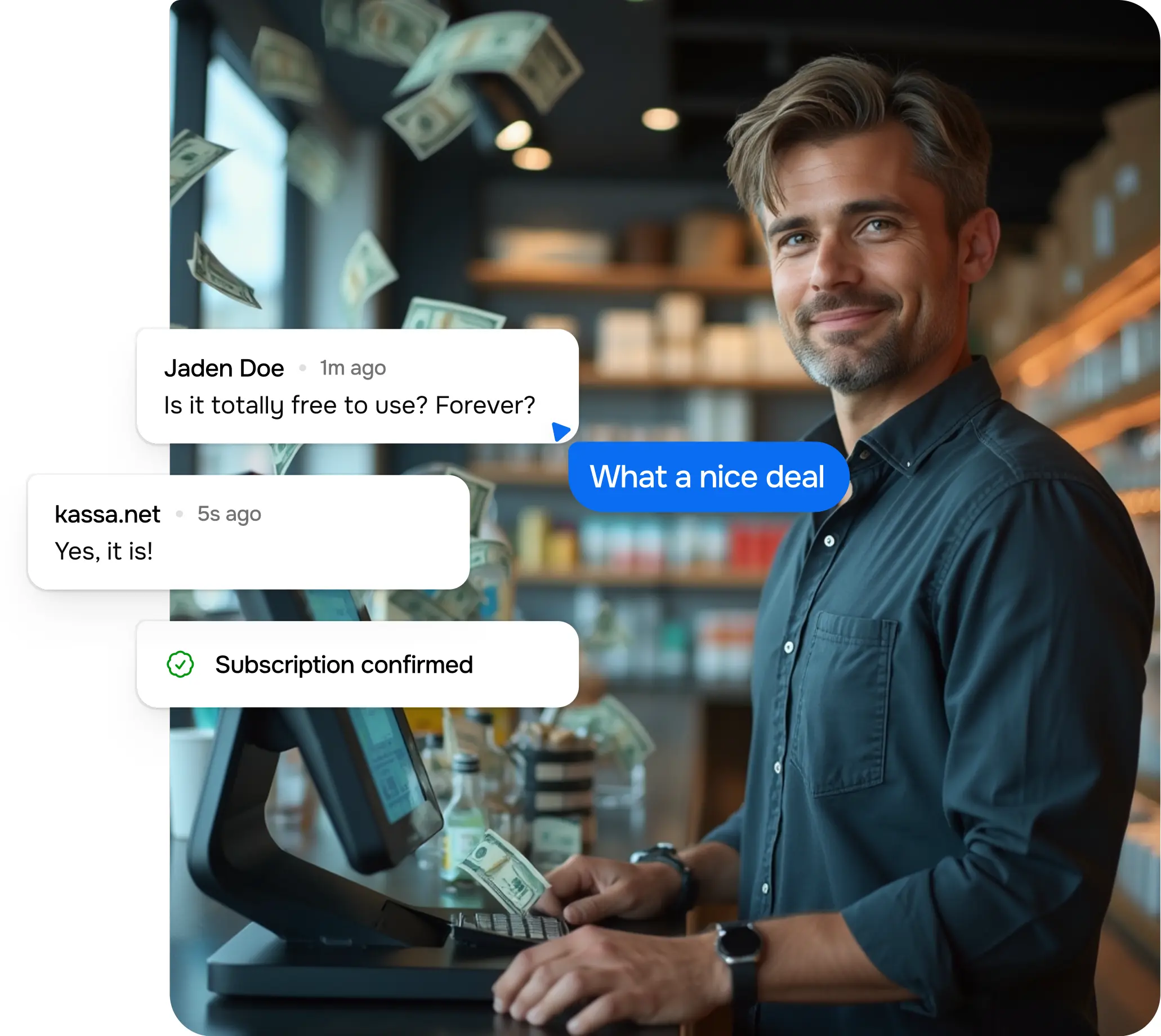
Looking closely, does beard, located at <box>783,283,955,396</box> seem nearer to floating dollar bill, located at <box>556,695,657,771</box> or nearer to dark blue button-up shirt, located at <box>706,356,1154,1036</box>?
dark blue button-up shirt, located at <box>706,356,1154,1036</box>

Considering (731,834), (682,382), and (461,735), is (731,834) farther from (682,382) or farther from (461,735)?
(682,382)

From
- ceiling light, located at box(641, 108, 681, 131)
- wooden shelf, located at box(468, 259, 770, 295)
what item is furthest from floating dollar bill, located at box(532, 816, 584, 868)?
wooden shelf, located at box(468, 259, 770, 295)

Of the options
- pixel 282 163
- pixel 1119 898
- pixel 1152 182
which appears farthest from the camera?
pixel 1119 898

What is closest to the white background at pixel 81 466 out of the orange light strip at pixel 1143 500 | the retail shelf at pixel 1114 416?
the orange light strip at pixel 1143 500

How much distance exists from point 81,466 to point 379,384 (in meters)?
0.24

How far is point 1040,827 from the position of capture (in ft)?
2.68

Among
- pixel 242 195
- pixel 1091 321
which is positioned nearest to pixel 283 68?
pixel 242 195

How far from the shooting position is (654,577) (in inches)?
172

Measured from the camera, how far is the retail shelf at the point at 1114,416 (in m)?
2.80

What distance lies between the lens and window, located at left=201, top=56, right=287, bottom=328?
130 cm

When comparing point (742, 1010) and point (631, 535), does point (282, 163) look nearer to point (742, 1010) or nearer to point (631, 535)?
point (742, 1010)

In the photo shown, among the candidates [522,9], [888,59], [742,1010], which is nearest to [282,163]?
[522,9]

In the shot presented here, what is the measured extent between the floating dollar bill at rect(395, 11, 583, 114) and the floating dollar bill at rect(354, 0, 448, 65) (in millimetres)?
10

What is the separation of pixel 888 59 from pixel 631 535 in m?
3.36
